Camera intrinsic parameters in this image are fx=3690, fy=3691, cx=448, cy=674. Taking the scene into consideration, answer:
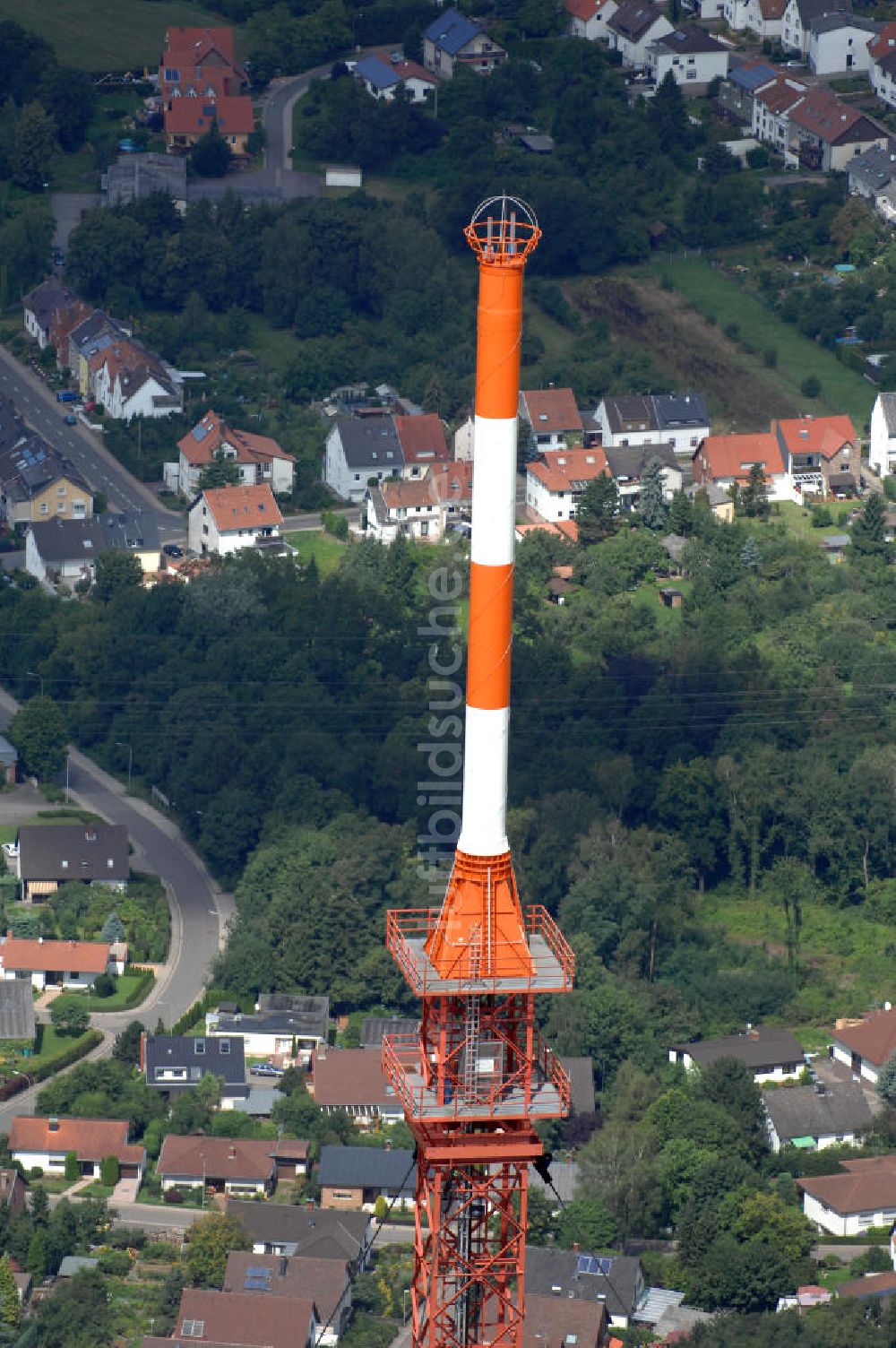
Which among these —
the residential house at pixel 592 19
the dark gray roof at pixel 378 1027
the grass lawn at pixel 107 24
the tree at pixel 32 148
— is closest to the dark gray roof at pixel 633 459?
the tree at pixel 32 148

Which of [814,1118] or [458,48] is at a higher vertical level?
[458,48]

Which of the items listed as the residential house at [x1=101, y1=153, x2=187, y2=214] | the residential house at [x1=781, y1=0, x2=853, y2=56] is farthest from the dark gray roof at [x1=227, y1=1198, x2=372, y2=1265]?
the residential house at [x1=781, y1=0, x2=853, y2=56]

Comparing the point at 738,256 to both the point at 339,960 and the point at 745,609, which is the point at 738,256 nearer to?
the point at 745,609

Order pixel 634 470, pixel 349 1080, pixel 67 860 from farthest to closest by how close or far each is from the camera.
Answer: pixel 634 470 < pixel 67 860 < pixel 349 1080

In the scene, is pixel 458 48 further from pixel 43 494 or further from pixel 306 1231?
pixel 306 1231

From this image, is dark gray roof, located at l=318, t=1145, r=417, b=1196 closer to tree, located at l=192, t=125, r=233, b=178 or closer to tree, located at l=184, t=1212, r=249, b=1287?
tree, located at l=184, t=1212, r=249, b=1287

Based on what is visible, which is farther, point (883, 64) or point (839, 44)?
point (839, 44)

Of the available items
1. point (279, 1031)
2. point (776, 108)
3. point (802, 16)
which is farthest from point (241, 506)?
point (802, 16)
